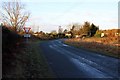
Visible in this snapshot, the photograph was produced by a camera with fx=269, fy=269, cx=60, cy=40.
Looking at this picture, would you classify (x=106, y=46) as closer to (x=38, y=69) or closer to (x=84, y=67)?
(x=84, y=67)

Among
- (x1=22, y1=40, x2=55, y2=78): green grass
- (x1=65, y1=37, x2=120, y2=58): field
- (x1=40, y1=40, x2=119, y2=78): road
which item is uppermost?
(x1=65, y1=37, x2=120, y2=58): field

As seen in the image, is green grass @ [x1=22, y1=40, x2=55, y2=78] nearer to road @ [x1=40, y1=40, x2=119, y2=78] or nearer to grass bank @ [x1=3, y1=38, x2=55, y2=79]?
grass bank @ [x1=3, y1=38, x2=55, y2=79]

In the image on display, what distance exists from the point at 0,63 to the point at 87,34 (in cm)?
9739

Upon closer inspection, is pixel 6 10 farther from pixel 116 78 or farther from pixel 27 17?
pixel 116 78

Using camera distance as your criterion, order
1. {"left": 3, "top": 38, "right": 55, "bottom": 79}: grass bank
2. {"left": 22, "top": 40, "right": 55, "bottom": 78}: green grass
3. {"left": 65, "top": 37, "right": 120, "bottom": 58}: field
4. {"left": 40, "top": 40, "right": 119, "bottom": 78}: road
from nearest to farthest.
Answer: {"left": 3, "top": 38, "right": 55, "bottom": 79}: grass bank
{"left": 22, "top": 40, "right": 55, "bottom": 78}: green grass
{"left": 40, "top": 40, "right": 119, "bottom": 78}: road
{"left": 65, "top": 37, "right": 120, "bottom": 58}: field

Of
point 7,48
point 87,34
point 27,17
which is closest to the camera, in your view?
point 7,48

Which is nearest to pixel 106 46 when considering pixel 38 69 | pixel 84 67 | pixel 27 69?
pixel 84 67

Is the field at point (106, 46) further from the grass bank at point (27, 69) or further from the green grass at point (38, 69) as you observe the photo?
the grass bank at point (27, 69)

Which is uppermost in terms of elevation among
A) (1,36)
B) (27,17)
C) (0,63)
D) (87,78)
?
(27,17)

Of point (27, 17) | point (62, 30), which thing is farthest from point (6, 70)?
point (62, 30)

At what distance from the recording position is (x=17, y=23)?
189 feet

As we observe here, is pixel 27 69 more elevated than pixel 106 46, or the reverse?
pixel 106 46

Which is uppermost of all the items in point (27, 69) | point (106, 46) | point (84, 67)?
point (106, 46)

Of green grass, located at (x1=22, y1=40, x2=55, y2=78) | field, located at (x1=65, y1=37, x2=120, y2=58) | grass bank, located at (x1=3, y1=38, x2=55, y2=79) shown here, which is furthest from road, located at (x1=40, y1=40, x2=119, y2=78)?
field, located at (x1=65, y1=37, x2=120, y2=58)
